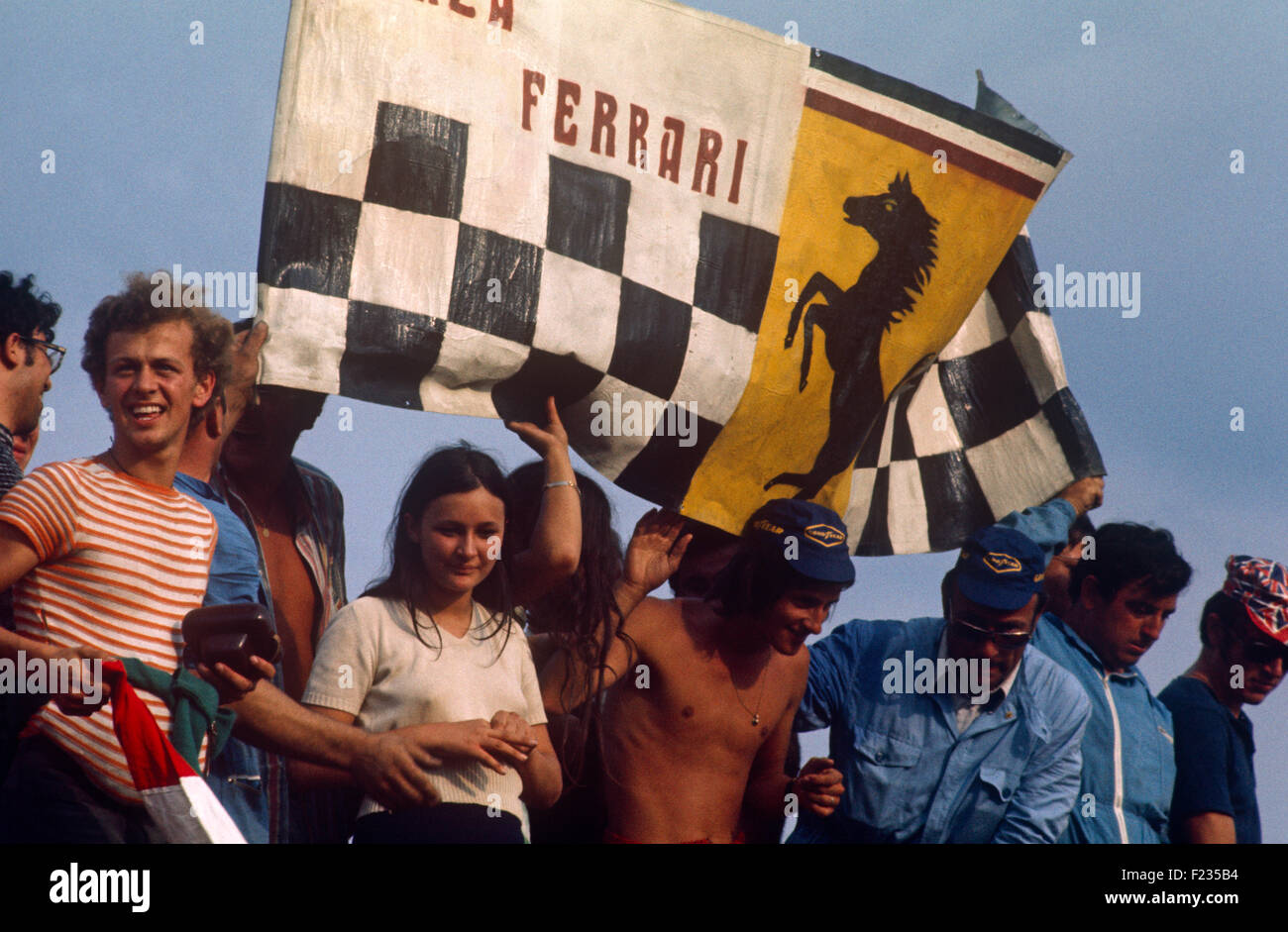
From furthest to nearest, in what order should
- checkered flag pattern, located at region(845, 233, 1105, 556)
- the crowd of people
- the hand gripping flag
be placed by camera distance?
checkered flag pattern, located at region(845, 233, 1105, 556) → the crowd of people → the hand gripping flag

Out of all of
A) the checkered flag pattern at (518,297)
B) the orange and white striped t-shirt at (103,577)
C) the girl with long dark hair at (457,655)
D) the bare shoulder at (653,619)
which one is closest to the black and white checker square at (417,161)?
the checkered flag pattern at (518,297)

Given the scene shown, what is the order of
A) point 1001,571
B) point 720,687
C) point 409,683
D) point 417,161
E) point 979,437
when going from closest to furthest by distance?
point 409,683 → point 417,161 → point 720,687 → point 1001,571 → point 979,437

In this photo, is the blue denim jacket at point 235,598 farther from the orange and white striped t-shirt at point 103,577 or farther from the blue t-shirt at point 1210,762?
the blue t-shirt at point 1210,762

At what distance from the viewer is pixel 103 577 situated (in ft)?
7.43

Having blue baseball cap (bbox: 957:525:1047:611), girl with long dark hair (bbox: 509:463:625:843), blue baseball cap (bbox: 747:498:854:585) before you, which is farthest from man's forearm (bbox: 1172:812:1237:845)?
girl with long dark hair (bbox: 509:463:625:843)

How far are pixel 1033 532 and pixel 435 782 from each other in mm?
1789

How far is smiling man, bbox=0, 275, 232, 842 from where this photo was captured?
216cm

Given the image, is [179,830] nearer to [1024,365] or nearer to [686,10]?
→ [686,10]

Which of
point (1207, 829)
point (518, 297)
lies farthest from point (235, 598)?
point (1207, 829)

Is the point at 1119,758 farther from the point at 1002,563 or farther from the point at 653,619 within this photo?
the point at 653,619

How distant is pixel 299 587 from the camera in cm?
284

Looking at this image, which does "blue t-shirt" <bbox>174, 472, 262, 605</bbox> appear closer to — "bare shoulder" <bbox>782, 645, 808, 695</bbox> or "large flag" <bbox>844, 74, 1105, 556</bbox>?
"bare shoulder" <bbox>782, 645, 808, 695</bbox>

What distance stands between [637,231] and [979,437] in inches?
49.2
